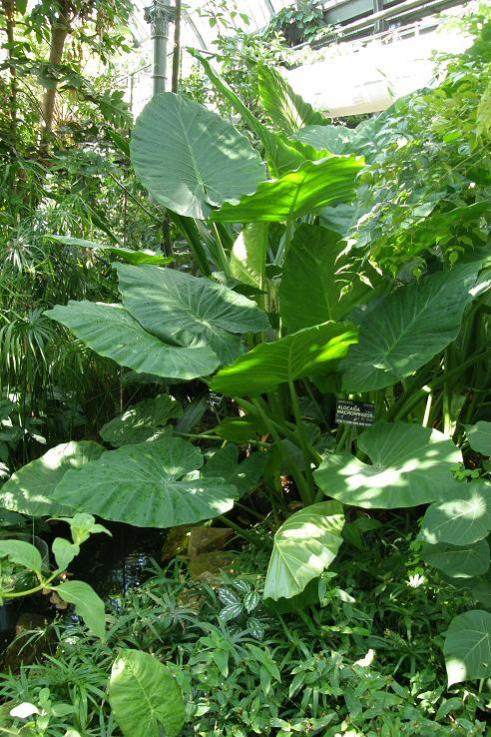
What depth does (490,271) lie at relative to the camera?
6.95ft

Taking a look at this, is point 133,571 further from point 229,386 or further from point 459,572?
point 459,572

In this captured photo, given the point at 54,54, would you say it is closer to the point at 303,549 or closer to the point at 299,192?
the point at 299,192

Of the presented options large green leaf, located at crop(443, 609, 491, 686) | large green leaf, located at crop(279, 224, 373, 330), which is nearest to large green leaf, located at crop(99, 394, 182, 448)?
large green leaf, located at crop(279, 224, 373, 330)

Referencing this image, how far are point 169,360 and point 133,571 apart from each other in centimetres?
111

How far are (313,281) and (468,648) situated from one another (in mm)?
1227

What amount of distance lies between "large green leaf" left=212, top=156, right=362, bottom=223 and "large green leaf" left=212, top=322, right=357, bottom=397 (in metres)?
0.45

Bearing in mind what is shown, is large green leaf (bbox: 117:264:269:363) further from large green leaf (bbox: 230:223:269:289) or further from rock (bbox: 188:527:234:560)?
rock (bbox: 188:527:234:560)

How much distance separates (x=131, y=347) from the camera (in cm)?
206

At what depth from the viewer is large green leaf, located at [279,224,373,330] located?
7.80ft

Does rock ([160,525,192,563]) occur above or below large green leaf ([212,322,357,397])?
below

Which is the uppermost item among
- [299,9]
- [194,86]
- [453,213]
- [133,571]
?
[299,9]

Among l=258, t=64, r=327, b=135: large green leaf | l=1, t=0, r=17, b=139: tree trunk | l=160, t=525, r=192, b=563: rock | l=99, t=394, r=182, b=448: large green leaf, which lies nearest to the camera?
l=99, t=394, r=182, b=448: large green leaf

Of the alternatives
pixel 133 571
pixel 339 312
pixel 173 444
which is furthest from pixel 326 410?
pixel 133 571

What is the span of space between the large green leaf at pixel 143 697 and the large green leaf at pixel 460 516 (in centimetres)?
73
